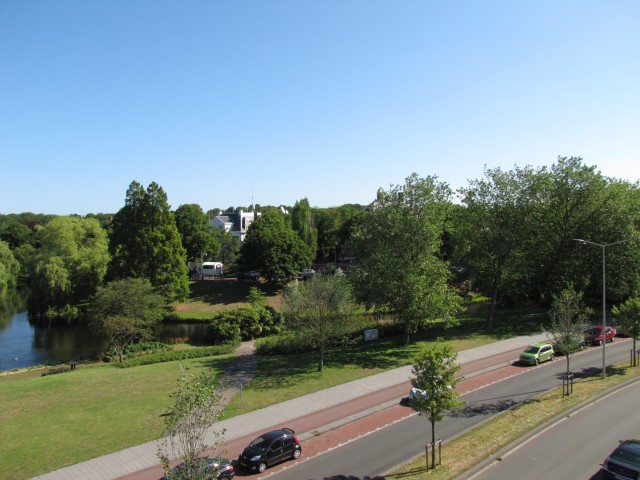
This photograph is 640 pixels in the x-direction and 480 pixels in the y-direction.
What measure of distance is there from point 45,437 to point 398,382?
19.0m

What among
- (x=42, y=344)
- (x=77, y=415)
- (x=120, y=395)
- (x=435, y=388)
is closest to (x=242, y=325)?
(x=120, y=395)

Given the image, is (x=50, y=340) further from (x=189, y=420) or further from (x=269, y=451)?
(x=189, y=420)

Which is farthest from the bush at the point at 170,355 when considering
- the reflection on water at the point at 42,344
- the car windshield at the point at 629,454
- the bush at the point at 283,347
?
the car windshield at the point at 629,454

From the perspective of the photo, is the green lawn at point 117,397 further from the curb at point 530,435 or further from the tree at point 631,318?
the curb at point 530,435

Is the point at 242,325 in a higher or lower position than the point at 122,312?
lower

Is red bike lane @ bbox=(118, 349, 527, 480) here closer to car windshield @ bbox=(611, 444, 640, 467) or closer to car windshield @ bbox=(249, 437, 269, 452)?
car windshield @ bbox=(249, 437, 269, 452)

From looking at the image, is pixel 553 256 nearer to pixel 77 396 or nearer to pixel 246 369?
pixel 246 369

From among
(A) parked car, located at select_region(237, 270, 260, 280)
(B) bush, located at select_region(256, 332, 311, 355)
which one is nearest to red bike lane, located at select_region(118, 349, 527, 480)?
(B) bush, located at select_region(256, 332, 311, 355)

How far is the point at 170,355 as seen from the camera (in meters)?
38.4

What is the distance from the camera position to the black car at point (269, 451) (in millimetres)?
17578

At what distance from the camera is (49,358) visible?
4244 centimetres

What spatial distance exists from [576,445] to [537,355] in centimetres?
1340

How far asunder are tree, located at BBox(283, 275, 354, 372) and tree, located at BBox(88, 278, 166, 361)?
647 inches

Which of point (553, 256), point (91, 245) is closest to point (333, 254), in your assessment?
point (91, 245)
